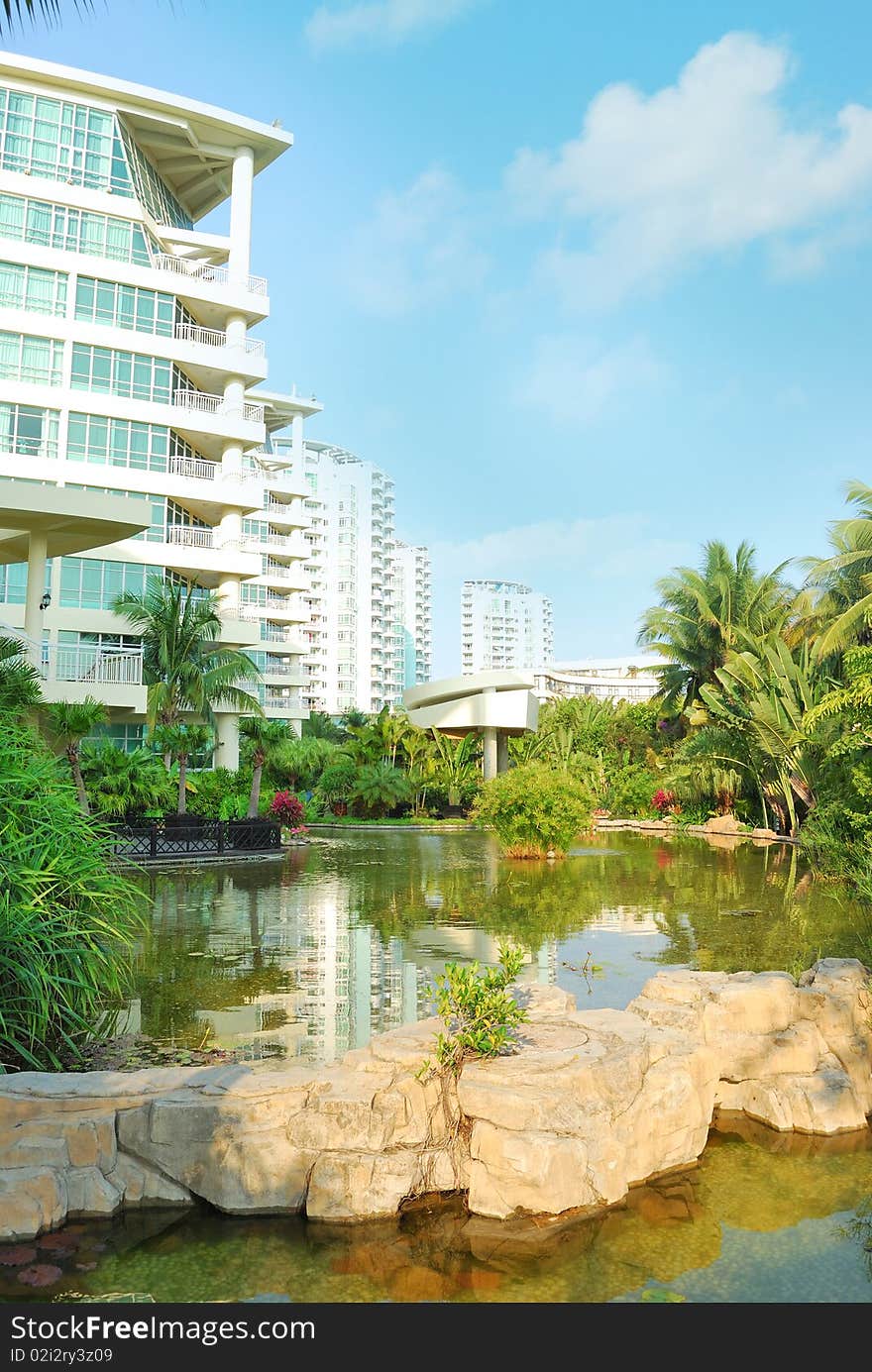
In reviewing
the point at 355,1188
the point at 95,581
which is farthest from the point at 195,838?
the point at 355,1188

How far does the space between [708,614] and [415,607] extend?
104600mm

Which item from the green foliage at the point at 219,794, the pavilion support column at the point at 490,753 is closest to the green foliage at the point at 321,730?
the pavilion support column at the point at 490,753

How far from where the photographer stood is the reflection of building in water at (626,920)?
13.3 m

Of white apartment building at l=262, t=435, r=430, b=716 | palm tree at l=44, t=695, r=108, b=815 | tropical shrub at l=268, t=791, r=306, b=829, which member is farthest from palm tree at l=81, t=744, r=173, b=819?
white apartment building at l=262, t=435, r=430, b=716

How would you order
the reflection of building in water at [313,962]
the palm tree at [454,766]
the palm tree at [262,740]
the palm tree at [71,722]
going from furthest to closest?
the palm tree at [454,766] → the palm tree at [262,740] → the palm tree at [71,722] → the reflection of building in water at [313,962]

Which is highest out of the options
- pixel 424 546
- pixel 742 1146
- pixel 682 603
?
pixel 424 546

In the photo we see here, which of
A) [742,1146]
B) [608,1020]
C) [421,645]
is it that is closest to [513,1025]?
[608,1020]

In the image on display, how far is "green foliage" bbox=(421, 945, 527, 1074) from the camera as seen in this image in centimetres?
582

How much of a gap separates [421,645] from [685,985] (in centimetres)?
13239

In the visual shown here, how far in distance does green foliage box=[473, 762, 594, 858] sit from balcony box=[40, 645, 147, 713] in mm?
13685

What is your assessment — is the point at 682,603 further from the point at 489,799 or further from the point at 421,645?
the point at 421,645

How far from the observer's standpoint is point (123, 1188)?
5.42 meters

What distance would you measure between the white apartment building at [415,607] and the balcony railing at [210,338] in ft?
317

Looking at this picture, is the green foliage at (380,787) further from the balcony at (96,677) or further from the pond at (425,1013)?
the pond at (425,1013)
